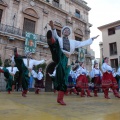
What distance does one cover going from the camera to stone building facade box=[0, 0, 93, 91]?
13.0 m

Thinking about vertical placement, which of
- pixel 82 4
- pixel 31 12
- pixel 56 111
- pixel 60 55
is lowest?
pixel 56 111

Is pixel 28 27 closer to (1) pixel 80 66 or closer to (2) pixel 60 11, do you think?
(2) pixel 60 11

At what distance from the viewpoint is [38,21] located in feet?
51.1

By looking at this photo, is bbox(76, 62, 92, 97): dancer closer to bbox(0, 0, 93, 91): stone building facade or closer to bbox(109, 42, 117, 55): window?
bbox(0, 0, 93, 91): stone building facade

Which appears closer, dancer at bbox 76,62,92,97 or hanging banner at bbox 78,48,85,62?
dancer at bbox 76,62,92,97

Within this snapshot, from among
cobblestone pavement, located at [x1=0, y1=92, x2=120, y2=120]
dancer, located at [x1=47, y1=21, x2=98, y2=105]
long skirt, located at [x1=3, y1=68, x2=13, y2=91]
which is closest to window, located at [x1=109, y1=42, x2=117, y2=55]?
long skirt, located at [x1=3, y1=68, x2=13, y2=91]

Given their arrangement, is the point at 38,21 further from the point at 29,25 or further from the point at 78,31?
the point at 78,31

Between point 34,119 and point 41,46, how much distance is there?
13.3 metres

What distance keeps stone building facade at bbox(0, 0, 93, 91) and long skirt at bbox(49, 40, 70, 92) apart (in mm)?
9930

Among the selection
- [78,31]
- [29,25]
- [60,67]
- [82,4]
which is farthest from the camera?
[82,4]

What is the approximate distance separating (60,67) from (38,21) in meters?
13.0

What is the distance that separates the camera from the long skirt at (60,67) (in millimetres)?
3309

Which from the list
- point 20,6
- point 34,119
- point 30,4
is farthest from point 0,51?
point 34,119

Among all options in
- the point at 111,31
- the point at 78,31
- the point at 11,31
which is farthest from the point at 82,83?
the point at 111,31
